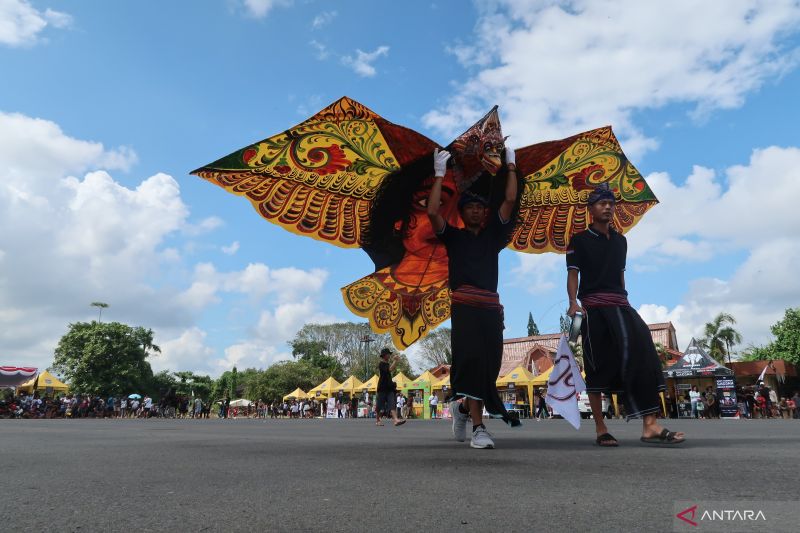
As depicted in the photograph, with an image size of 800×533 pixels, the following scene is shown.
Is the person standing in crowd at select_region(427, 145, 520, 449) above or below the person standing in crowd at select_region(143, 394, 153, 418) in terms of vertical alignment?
above

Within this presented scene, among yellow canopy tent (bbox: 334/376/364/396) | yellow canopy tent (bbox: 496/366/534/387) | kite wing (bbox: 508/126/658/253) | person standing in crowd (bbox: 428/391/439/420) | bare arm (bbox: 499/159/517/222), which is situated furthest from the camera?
yellow canopy tent (bbox: 334/376/364/396)

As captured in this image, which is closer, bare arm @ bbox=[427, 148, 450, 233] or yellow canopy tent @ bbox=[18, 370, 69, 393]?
bare arm @ bbox=[427, 148, 450, 233]

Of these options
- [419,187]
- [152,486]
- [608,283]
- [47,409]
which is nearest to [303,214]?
[419,187]

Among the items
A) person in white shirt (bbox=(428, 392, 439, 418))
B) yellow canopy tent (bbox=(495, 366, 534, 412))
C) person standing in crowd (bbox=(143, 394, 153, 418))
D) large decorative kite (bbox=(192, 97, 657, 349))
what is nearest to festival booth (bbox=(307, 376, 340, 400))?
person in white shirt (bbox=(428, 392, 439, 418))

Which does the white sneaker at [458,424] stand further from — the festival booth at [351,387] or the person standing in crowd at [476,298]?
the festival booth at [351,387]

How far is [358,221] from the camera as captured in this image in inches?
211

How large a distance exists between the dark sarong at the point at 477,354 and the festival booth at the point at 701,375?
799 inches

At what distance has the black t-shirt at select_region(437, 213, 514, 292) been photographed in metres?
4.27

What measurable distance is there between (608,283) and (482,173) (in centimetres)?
148

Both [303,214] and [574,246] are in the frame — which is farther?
[303,214]

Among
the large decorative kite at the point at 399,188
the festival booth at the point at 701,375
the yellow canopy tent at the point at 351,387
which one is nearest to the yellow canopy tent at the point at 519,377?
the festival booth at the point at 701,375

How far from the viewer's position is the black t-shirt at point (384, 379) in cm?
1017

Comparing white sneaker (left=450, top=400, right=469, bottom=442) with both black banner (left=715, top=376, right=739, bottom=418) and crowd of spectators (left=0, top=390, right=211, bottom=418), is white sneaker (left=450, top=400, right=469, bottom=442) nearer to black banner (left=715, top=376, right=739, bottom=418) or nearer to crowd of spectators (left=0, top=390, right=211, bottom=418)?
black banner (left=715, top=376, right=739, bottom=418)

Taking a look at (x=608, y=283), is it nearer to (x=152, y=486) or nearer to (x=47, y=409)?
(x=152, y=486)
